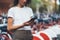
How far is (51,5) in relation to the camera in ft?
10.2

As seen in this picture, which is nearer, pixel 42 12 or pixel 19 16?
pixel 19 16

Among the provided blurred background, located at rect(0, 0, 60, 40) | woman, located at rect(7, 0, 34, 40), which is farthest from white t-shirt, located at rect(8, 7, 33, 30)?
blurred background, located at rect(0, 0, 60, 40)

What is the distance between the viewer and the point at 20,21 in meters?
2.56

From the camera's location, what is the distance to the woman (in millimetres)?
2402

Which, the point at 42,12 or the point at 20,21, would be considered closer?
the point at 20,21

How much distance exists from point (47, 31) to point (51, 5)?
1.54 ft

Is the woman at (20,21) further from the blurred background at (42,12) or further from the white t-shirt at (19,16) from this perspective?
the blurred background at (42,12)

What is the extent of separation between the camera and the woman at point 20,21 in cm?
240

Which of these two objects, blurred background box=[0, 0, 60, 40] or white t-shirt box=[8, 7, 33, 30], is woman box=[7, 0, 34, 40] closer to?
white t-shirt box=[8, 7, 33, 30]

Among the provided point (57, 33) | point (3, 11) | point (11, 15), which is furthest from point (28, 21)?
point (57, 33)

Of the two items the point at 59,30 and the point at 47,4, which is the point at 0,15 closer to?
the point at 47,4

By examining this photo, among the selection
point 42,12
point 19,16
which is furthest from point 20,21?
point 42,12

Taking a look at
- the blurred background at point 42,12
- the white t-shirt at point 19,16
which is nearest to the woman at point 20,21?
the white t-shirt at point 19,16

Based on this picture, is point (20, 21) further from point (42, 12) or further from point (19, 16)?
point (42, 12)
